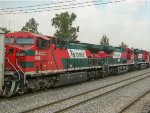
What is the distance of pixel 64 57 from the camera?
20.5m

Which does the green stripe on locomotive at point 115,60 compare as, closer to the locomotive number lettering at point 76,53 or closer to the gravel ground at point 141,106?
the locomotive number lettering at point 76,53

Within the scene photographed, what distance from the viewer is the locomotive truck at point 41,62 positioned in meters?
15.1

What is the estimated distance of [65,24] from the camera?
78.5 metres

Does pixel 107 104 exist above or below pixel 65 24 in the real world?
below

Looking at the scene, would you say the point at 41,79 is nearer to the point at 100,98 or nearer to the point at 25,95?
the point at 25,95

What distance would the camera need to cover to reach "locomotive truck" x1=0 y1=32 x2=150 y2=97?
15.1 metres

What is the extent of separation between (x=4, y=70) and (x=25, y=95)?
197 cm

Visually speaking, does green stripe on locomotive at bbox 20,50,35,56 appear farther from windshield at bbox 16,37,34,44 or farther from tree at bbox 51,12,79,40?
tree at bbox 51,12,79,40

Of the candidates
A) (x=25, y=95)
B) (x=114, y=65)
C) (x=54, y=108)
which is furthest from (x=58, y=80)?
(x=114, y=65)

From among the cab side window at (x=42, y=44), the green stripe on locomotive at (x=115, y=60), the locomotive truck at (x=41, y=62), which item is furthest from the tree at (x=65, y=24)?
the cab side window at (x=42, y=44)

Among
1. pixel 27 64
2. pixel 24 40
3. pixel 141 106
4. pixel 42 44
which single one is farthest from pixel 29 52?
pixel 141 106

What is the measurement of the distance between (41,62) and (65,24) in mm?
61885

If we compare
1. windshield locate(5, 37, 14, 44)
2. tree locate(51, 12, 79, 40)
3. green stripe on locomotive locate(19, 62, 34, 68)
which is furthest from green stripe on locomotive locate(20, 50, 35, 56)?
tree locate(51, 12, 79, 40)

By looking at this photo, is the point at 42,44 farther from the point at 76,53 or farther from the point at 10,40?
the point at 76,53
